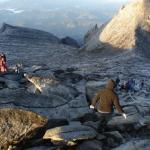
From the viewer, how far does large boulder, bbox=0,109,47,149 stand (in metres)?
18.1

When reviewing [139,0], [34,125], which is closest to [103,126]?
[34,125]

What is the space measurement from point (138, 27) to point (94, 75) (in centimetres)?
1496

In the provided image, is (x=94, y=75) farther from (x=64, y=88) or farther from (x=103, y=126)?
(x=103, y=126)

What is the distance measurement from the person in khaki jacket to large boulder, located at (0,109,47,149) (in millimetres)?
2268

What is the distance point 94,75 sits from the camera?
107 feet

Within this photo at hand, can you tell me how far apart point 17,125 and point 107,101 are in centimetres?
352

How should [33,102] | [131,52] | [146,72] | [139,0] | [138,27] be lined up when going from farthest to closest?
[139,0] < [138,27] < [131,52] < [146,72] < [33,102]

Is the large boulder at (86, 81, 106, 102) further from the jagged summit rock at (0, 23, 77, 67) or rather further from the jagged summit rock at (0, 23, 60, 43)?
the jagged summit rock at (0, 23, 60, 43)

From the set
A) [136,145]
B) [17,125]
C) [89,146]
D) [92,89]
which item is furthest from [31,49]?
[136,145]

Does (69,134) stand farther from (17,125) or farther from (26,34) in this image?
(26,34)

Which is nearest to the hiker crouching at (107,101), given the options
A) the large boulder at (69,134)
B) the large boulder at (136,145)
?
the large boulder at (69,134)

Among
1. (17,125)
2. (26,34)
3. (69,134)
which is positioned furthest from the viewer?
(26,34)

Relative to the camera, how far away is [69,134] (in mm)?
18078

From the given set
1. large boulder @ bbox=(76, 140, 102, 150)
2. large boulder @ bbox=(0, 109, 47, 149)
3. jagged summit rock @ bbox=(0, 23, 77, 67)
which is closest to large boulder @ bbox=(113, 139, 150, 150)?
large boulder @ bbox=(76, 140, 102, 150)
